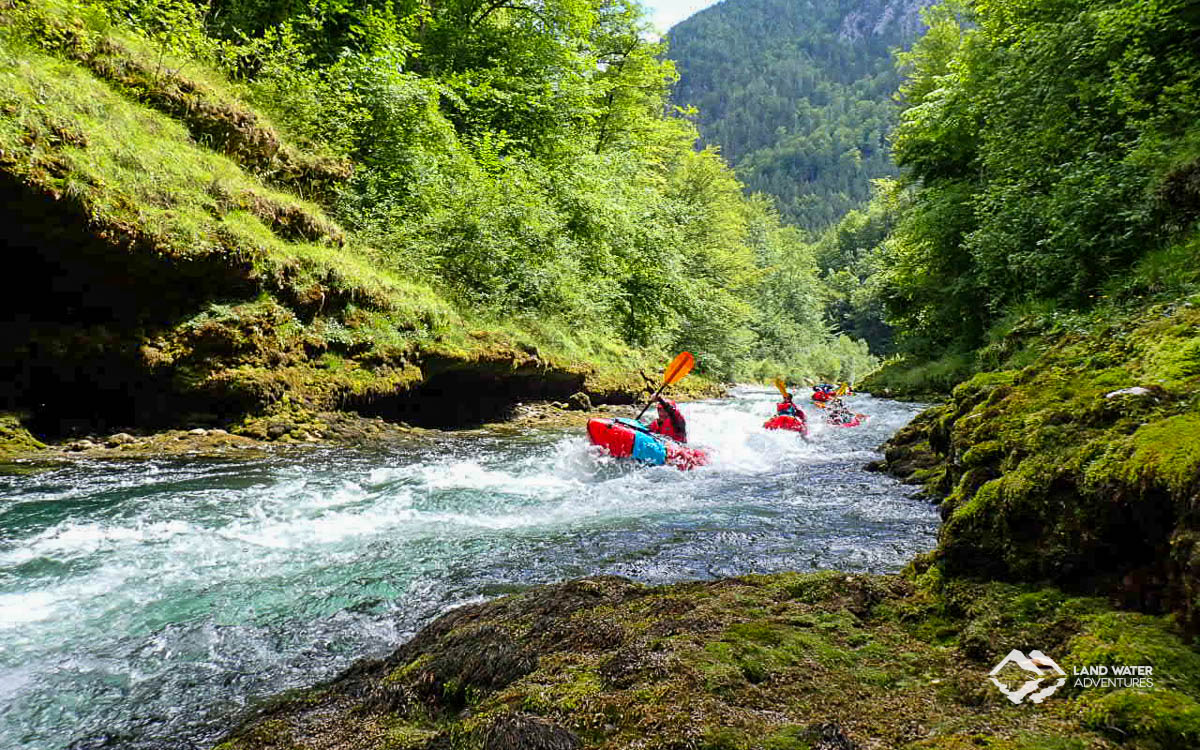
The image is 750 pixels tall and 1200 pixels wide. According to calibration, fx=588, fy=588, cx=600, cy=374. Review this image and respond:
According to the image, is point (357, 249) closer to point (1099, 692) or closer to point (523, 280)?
point (523, 280)

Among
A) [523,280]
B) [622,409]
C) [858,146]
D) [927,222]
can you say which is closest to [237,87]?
[523,280]

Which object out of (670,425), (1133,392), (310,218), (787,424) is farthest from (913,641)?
(787,424)

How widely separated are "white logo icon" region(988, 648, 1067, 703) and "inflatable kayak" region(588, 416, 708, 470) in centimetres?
679

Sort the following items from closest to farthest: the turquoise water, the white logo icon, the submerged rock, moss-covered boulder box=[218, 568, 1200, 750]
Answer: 1. moss-covered boulder box=[218, 568, 1200, 750]
2. the white logo icon
3. the submerged rock
4. the turquoise water

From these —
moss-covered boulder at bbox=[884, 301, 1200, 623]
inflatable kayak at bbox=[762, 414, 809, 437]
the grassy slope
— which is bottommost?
inflatable kayak at bbox=[762, 414, 809, 437]

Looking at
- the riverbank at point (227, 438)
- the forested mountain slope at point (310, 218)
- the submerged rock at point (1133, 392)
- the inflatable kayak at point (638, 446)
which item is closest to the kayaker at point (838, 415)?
the forested mountain slope at point (310, 218)

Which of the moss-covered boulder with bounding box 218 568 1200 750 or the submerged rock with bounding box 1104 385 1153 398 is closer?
the moss-covered boulder with bounding box 218 568 1200 750

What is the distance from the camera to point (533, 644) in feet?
7.64

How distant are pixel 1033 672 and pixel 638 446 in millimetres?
6967

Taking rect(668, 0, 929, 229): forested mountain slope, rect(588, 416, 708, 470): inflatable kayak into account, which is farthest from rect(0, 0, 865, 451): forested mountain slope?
rect(668, 0, 929, 229): forested mountain slope

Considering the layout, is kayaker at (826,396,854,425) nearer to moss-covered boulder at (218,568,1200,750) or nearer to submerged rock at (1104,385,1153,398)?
submerged rock at (1104,385,1153,398)

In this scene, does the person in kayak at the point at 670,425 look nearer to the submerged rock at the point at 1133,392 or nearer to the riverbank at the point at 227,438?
the riverbank at the point at 227,438

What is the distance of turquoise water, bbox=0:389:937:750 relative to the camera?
281 centimetres

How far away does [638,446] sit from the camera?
8758 millimetres
